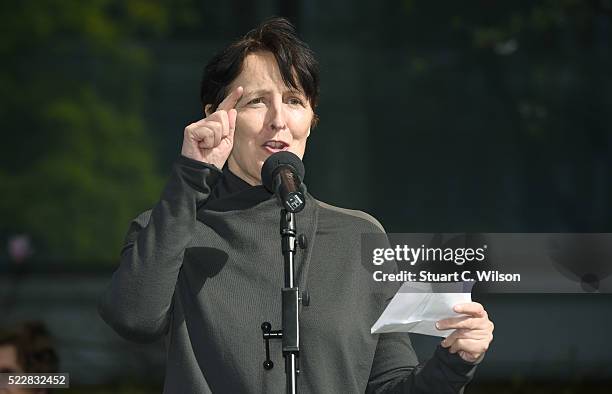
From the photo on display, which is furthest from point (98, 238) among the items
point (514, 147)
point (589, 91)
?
point (589, 91)

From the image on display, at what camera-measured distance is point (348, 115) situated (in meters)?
7.72

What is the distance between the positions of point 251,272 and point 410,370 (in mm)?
476

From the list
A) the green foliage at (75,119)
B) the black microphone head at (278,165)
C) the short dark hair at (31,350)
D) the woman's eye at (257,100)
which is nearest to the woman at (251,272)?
the woman's eye at (257,100)

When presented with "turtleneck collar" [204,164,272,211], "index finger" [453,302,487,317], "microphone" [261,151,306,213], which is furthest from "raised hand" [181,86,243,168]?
"index finger" [453,302,487,317]

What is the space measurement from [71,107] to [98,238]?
3.17 feet

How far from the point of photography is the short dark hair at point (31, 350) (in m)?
3.81

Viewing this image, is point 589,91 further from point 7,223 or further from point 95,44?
point 7,223

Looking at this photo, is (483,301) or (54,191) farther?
(54,191)

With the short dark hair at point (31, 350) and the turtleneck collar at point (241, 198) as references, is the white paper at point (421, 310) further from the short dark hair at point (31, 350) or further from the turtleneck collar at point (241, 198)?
the short dark hair at point (31, 350)

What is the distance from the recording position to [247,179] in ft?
9.29

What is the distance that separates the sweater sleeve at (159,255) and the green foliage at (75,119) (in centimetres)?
524

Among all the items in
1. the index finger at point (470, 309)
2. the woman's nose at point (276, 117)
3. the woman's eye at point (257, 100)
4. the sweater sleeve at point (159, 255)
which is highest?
the woman's eye at point (257, 100)

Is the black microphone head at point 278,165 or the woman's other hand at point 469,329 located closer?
the black microphone head at point 278,165

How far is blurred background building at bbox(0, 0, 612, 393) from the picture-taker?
300 inches
